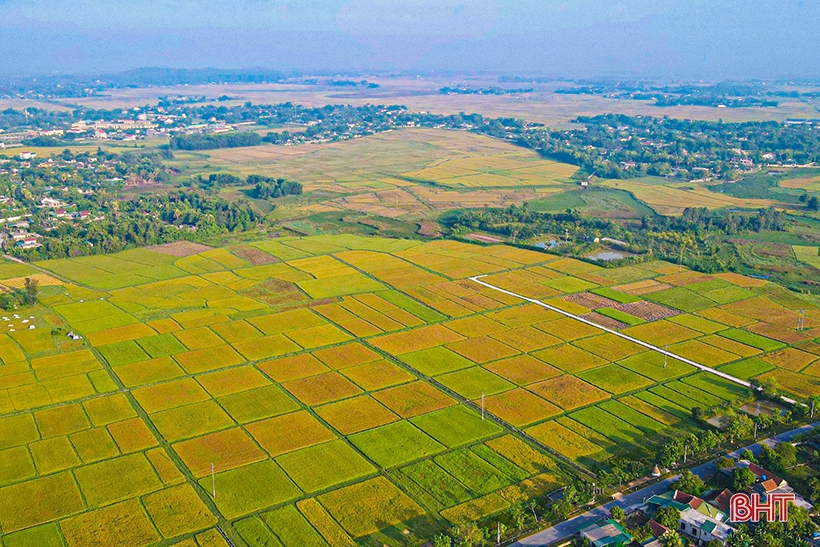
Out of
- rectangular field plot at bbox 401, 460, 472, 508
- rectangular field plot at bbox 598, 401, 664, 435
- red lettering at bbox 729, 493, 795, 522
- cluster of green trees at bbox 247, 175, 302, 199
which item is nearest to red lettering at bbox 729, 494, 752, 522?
red lettering at bbox 729, 493, 795, 522

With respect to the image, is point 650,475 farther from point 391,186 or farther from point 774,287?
point 391,186

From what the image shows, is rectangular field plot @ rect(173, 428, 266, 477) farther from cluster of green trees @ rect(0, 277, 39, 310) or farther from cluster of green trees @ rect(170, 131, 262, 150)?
cluster of green trees @ rect(170, 131, 262, 150)

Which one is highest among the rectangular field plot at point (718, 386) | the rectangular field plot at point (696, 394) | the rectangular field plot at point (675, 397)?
the rectangular field plot at point (718, 386)

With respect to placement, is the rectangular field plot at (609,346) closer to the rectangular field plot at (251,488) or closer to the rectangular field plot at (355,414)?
the rectangular field plot at (355,414)

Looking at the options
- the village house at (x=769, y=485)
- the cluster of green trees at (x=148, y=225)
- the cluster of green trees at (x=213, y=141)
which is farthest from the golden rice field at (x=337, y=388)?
the cluster of green trees at (x=213, y=141)

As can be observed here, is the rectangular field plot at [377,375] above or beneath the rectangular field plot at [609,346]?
beneath
